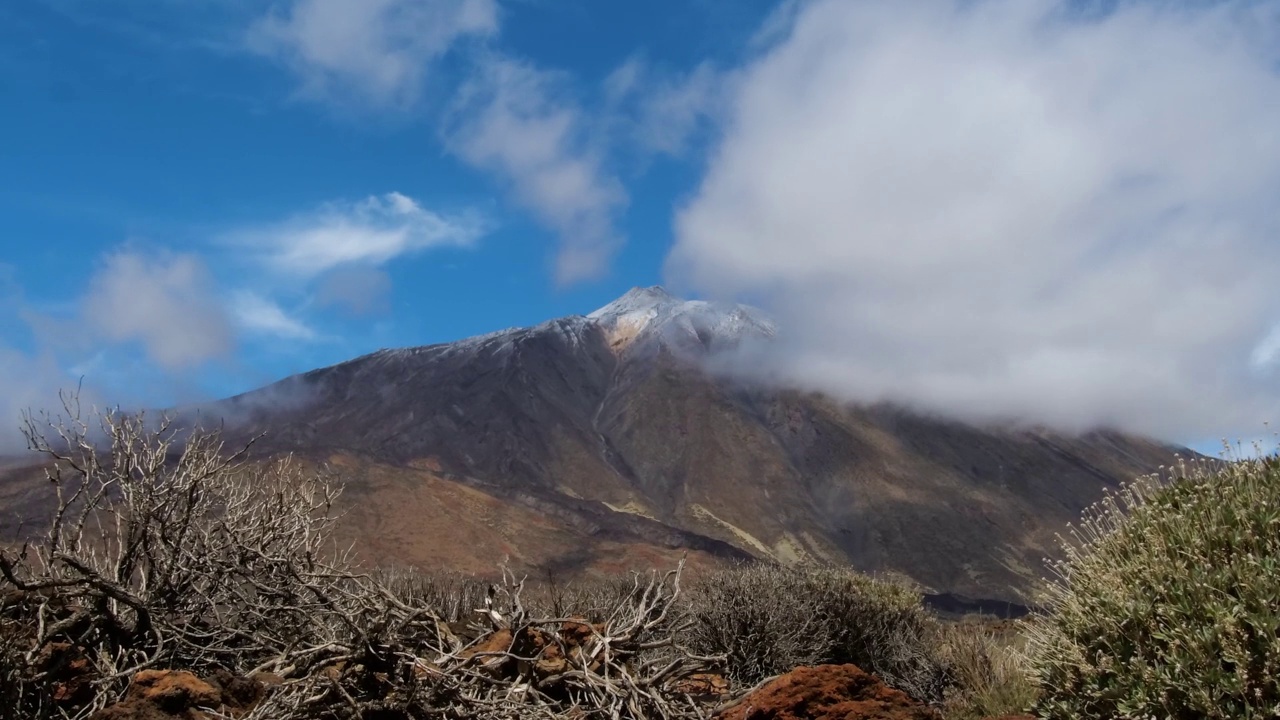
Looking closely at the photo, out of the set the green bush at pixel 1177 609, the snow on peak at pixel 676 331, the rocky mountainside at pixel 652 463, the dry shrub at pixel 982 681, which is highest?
the snow on peak at pixel 676 331

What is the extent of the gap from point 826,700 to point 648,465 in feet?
428

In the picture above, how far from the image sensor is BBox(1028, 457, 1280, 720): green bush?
3.90 m

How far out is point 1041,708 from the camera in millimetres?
5227

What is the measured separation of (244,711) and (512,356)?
158872 mm

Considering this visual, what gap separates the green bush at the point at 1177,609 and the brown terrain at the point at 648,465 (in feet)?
214

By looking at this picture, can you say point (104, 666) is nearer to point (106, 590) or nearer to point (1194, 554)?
point (106, 590)

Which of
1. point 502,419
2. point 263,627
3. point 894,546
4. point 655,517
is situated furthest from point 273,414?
point 263,627

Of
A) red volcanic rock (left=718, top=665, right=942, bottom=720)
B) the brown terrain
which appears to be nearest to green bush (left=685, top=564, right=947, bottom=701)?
red volcanic rock (left=718, top=665, right=942, bottom=720)

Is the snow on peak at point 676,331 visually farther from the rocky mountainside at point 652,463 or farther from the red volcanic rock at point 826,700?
the red volcanic rock at point 826,700

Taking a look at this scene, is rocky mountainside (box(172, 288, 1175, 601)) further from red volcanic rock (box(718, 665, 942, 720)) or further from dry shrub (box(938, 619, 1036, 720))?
red volcanic rock (box(718, 665, 942, 720))

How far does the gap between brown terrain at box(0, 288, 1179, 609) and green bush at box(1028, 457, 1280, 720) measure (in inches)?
2570

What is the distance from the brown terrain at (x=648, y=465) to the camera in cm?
Answer: 8156

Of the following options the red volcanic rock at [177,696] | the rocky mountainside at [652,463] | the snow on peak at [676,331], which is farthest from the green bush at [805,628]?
the snow on peak at [676,331]

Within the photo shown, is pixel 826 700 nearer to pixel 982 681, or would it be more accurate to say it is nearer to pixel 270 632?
pixel 270 632
